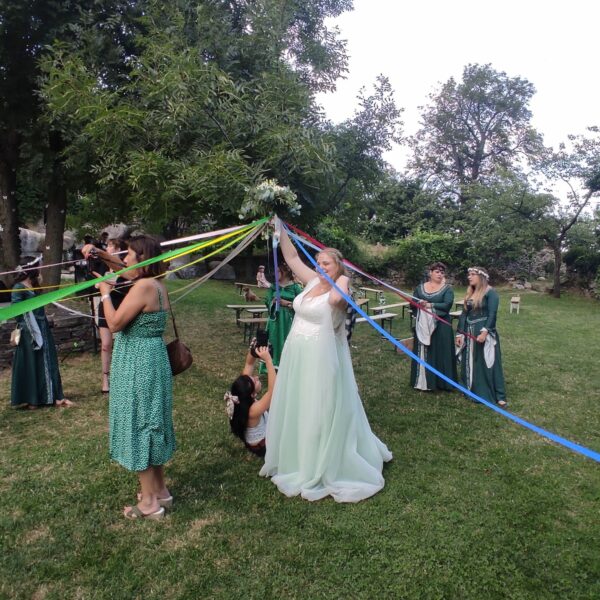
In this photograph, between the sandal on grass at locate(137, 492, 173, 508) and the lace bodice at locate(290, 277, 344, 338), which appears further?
the lace bodice at locate(290, 277, 344, 338)

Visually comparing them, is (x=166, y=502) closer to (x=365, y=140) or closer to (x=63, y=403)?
(x=63, y=403)

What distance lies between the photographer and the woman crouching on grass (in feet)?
15.0

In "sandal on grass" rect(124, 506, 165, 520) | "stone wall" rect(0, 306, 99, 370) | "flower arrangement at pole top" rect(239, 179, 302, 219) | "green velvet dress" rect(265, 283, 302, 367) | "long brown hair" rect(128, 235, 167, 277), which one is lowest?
"sandal on grass" rect(124, 506, 165, 520)

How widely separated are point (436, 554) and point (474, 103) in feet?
120

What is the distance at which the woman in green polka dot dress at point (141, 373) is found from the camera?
11.3 ft

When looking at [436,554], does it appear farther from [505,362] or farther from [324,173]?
[505,362]

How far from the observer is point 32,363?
6.03 metres

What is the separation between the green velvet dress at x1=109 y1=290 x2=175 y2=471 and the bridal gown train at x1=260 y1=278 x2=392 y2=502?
44.6 inches

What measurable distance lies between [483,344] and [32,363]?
6.00 m

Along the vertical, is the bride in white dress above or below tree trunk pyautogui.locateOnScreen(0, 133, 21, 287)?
below

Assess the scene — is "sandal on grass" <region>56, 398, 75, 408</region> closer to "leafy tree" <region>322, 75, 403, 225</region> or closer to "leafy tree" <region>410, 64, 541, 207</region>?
"leafy tree" <region>322, 75, 403, 225</region>

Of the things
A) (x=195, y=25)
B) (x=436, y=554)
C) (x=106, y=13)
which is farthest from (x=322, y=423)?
(x=106, y=13)

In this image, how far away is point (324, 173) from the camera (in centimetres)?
606

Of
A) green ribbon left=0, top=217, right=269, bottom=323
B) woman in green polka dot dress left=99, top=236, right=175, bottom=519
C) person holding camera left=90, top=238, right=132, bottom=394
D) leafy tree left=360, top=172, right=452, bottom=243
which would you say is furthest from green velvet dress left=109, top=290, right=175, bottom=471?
leafy tree left=360, top=172, right=452, bottom=243
